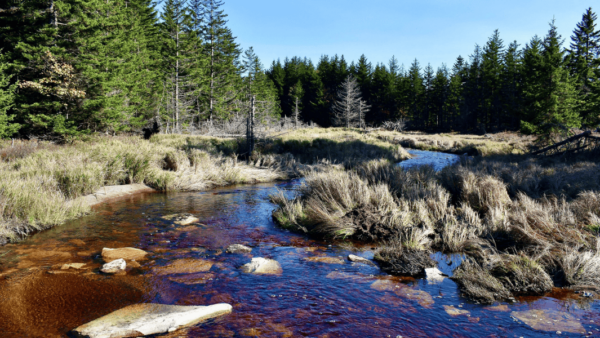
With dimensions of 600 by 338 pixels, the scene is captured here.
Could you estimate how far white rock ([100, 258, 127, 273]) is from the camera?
4478 millimetres

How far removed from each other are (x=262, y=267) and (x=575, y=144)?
43.4 feet

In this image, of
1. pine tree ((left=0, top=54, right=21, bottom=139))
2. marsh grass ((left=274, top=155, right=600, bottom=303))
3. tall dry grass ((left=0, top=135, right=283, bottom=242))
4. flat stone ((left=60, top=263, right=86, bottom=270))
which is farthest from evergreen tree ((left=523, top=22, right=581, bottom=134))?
pine tree ((left=0, top=54, right=21, bottom=139))

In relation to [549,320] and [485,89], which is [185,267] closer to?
[549,320]

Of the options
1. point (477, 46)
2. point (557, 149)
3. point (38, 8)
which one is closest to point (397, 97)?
point (477, 46)

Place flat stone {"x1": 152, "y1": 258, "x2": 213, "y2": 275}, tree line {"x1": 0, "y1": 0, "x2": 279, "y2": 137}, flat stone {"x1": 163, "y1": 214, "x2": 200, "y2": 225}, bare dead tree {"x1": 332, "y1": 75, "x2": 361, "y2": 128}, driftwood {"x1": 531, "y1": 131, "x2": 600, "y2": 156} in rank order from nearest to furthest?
flat stone {"x1": 152, "y1": 258, "x2": 213, "y2": 275}
flat stone {"x1": 163, "y1": 214, "x2": 200, "y2": 225}
driftwood {"x1": 531, "y1": 131, "x2": 600, "y2": 156}
tree line {"x1": 0, "y1": 0, "x2": 279, "y2": 137}
bare dead tree {"x1": 332, "y1": 75, "x2": 361, "y2": 128}

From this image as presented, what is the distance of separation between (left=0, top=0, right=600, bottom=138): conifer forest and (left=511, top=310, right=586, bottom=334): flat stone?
596 inches

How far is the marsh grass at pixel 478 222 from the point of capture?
414cm

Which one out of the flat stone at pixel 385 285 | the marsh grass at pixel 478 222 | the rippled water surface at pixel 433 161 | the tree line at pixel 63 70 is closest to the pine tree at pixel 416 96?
the rippled water surface at pixel 433 161

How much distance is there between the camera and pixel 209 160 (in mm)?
14195

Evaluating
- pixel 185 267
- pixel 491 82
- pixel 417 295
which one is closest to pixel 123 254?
pixel 185 267

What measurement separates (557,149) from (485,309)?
12530 mm

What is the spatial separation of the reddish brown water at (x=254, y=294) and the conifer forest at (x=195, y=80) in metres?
12.5

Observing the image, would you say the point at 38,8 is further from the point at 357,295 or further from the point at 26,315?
the point at 357,295

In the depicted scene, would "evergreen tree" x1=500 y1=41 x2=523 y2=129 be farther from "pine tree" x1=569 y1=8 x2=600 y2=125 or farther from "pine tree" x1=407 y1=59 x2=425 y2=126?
"pine tree" x1=407 y1=59 x2=425 y2=126
